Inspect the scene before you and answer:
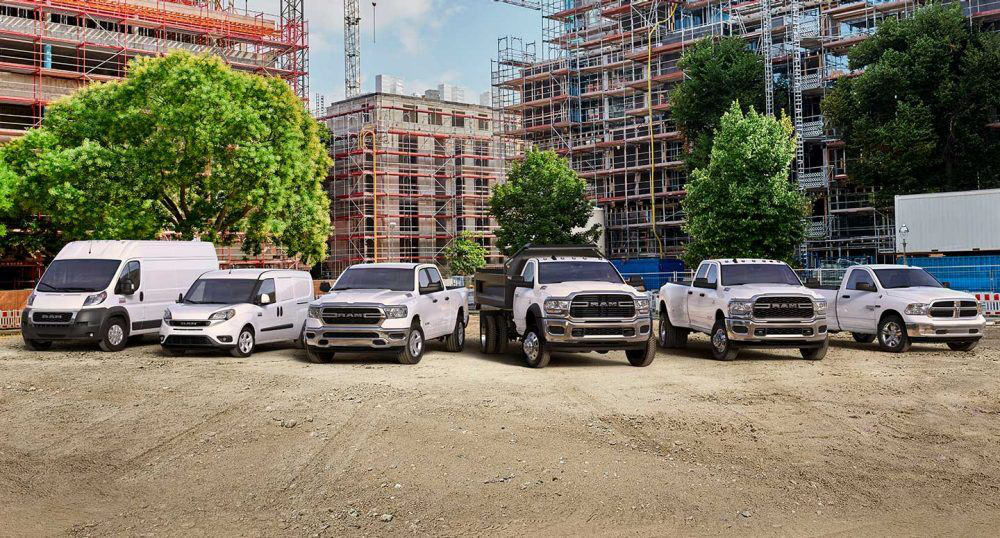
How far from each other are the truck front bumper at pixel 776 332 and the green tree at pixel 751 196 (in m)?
26.7

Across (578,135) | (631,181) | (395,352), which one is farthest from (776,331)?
(578,135)

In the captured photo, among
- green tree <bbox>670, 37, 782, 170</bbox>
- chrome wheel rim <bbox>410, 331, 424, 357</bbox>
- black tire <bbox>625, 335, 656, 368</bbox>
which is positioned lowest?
black tire <bbox>625, 335, 656, 368</bbox>

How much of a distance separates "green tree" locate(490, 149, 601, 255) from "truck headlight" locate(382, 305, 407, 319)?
3916 centimetres

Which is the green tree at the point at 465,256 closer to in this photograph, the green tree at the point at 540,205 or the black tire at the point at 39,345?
the green tree at the point at 540,205

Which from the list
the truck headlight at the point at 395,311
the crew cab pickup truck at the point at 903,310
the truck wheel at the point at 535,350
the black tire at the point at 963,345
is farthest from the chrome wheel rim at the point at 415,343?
the black tire at the point at 963,345

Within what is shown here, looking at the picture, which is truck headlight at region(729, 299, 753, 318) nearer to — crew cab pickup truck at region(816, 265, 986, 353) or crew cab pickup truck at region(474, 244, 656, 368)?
crew cab pickup truck at region(474, 244, 656, 368)

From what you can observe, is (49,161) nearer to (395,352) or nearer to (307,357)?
(307,357)

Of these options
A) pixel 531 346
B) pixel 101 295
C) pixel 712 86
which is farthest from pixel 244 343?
pixel 712 86

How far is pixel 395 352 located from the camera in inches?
674

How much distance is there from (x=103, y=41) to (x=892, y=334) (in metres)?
48.1

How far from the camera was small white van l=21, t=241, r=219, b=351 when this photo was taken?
20234mm

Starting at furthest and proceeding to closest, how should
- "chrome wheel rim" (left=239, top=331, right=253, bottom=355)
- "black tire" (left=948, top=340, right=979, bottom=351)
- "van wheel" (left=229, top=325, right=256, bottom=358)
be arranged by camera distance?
1. "black tire" (left=948, top=340, right=979, bottom=351)
2. "chrome wheel rim" (left=239, top=331, right=253, bottom=355)
3. "van wheel" (left=229, top=325, right=256, bottom=358)

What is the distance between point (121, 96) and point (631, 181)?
41019 millimetres

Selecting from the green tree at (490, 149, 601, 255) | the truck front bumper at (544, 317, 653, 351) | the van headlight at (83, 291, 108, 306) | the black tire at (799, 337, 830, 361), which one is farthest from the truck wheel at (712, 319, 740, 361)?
the green tree at (490, 149, 601, 255)
